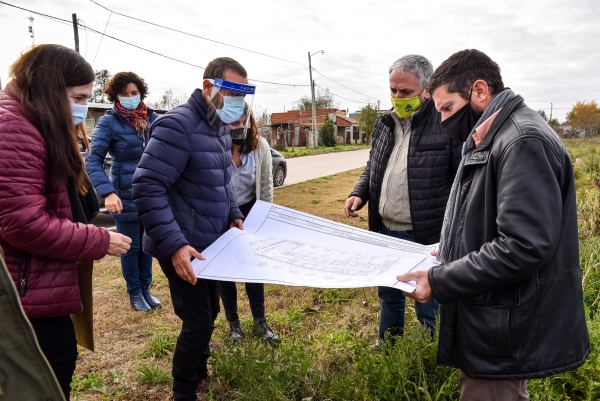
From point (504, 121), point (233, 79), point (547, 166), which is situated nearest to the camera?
point (547, 166)

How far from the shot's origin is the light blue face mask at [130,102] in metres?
3.70

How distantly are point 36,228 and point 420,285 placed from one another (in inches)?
53.6

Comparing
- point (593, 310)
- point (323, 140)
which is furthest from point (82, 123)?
point (323, 140)

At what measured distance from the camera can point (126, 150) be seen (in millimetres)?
3699

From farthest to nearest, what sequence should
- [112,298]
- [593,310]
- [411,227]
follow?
[112,298] → [593,310] → [411,227]

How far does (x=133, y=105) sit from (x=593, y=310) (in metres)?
4.04

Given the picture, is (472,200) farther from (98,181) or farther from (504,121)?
(98,181)

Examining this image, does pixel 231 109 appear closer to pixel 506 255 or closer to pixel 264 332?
pixel 506 255

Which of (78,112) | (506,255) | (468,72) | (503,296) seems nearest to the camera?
(506,255)

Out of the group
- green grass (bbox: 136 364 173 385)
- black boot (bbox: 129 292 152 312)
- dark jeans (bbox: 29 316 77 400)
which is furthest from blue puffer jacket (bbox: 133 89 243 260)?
black boot (bbox: 129 292 152 312)

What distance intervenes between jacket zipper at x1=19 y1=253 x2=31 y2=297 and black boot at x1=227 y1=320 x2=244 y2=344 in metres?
1.80

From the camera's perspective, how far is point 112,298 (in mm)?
4090

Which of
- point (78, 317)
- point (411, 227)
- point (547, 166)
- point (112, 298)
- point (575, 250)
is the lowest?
point (112, 298)

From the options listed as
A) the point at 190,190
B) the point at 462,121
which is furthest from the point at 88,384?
the point at 462,121
